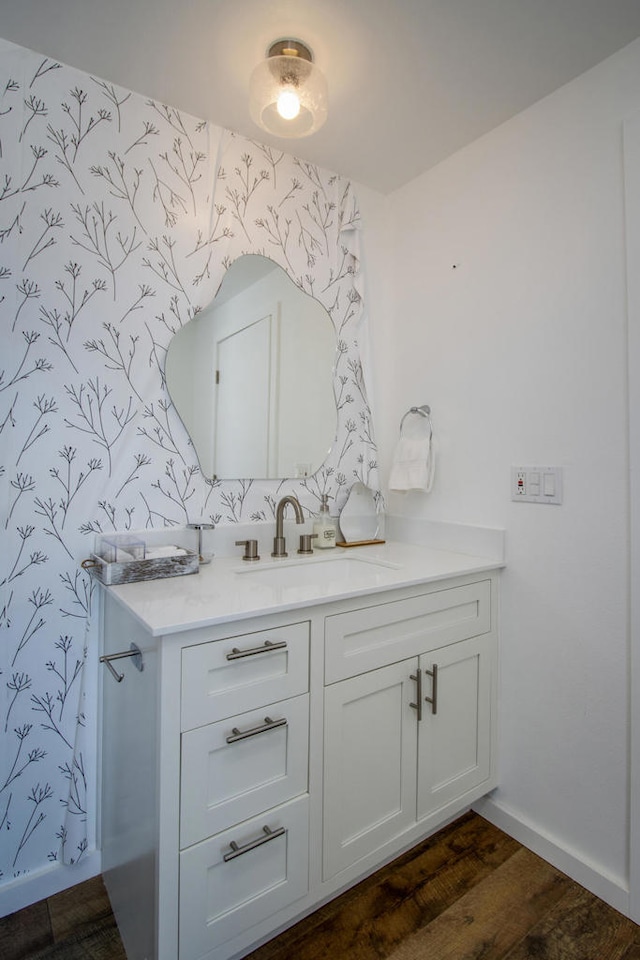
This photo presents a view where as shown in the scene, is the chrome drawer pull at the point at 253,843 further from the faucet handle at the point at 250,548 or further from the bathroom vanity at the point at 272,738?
the faucet handle at the point at 250,548

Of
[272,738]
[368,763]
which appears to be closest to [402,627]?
[368,763]

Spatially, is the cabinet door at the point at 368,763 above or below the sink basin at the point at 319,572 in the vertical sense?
below

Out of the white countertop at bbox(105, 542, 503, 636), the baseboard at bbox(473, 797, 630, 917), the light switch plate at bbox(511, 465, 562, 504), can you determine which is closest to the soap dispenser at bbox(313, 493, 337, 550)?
the white countertop at bbox(105, 542, 503, 636)

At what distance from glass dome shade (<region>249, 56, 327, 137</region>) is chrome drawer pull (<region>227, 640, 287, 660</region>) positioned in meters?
1.45

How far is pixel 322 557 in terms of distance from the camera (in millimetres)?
1779

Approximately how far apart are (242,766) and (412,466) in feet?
4.01

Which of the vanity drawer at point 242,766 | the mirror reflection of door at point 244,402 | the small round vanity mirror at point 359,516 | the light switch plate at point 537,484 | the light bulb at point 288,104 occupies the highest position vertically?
the light bulb at point 288,104

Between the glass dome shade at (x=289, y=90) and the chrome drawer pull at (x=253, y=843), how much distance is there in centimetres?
187

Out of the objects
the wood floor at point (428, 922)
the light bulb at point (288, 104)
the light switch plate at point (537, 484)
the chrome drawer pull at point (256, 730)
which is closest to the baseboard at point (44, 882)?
the wood floor at point (428, 922)

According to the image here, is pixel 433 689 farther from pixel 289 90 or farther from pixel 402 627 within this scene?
pixel 289 90

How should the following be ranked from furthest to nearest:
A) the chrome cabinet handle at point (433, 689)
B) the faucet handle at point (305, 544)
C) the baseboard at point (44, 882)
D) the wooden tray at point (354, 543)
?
the wooden tray at point (354, 543), the faucet handle at point (305, 544), the chrome cabinet handle at point (433, 689), the baseboard at point (44, 882)

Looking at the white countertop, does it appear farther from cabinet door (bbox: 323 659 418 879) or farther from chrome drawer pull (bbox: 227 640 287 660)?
cabinet door (bbox: 323 659 418 879)

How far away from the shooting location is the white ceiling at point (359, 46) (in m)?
1.26

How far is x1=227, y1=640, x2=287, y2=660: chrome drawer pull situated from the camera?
1064 millimetres
